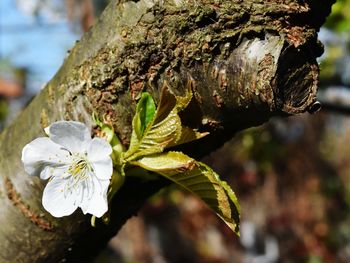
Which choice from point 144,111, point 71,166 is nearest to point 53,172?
point 71,166

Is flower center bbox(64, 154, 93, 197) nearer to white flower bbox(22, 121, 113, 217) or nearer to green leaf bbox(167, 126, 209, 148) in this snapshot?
white flower bbox(22, 121, 113, 217)

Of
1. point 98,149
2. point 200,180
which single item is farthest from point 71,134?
point 200,180

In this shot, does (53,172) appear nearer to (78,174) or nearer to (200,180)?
(78,174)

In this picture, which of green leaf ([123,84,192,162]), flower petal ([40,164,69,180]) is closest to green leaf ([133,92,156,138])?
green leaf ([123,84,192,162])

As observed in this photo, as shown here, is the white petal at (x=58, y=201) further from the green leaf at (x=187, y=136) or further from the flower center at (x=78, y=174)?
the green leaf at (x=187, y=136)

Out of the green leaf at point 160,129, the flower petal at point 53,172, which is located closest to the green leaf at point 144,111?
the green leaf at point 160,129

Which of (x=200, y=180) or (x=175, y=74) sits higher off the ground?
(x=175, y=74)
